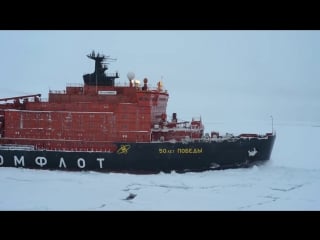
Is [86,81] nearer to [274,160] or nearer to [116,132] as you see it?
[116,132]

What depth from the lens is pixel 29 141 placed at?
1595cm

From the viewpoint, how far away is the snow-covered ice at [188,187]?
1149 centimetres

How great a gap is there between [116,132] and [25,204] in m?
4.81

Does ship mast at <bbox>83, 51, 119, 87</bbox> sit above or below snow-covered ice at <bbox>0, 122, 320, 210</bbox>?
above

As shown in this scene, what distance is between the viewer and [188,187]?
42.0ft

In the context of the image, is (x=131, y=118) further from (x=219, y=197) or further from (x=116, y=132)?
(x=219, y=197)

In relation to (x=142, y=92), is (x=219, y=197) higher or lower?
lower

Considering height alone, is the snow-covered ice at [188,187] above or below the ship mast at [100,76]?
below

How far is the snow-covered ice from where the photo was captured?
1149 centimetres
